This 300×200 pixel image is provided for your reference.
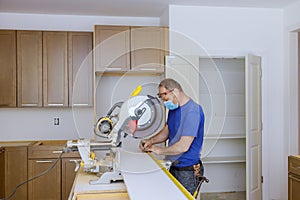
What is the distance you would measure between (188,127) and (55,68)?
2.29m

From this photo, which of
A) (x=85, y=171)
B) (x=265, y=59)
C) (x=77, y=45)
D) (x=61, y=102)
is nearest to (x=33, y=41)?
(x=77, y=45)

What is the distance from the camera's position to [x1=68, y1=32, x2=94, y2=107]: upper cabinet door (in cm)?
416

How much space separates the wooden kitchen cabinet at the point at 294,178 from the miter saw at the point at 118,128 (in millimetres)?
1650

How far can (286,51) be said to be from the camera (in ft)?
14.0

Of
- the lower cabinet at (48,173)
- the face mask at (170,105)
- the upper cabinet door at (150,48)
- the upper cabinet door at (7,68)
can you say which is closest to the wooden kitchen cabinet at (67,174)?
the lower cabinet at (48,173)

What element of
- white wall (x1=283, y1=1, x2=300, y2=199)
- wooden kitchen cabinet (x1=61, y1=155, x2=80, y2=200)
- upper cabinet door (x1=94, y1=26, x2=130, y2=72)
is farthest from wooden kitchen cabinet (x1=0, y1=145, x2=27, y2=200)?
white wall (x1=283, y1=1, x2=300, y2=199)

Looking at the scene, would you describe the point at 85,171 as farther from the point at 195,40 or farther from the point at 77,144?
the point at 195,40

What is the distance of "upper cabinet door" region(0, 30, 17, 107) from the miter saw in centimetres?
222

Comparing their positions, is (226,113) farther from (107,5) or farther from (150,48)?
(107,5)

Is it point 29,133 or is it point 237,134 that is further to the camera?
point 237,134

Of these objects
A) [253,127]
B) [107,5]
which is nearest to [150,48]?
[107,5]

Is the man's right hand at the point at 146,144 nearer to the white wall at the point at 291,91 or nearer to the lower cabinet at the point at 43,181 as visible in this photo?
the lower cabinet at the point at 43,181

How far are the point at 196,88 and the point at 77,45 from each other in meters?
1.49

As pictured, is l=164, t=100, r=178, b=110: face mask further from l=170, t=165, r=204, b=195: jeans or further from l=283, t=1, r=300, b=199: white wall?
l=283, t=1, r=300, b=199: white wall
